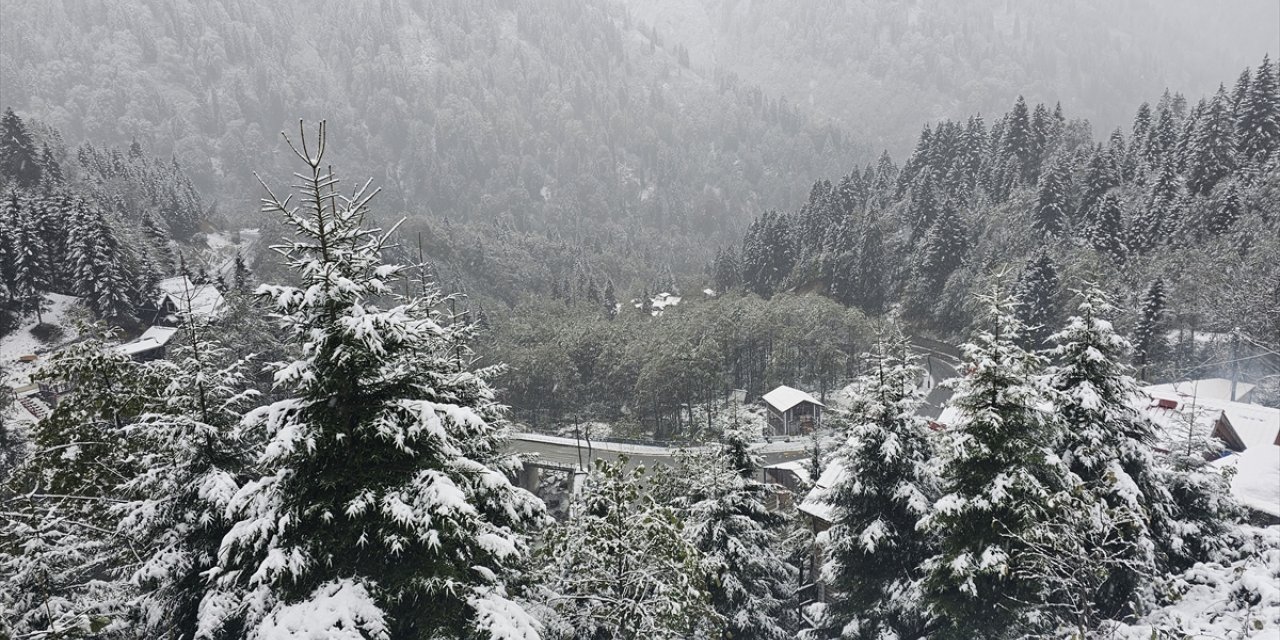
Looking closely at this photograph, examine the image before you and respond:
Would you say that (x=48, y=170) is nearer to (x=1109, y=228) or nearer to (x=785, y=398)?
(x=785, y=398)

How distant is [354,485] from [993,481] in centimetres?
1276

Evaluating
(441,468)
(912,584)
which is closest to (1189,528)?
(912,584)

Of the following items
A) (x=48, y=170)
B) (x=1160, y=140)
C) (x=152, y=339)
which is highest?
(x=48, y=170)

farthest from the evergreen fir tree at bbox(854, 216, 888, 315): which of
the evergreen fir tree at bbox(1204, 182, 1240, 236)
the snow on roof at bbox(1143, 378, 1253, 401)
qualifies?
the snow on roof at bbox(1143, 378, 1253, 401)

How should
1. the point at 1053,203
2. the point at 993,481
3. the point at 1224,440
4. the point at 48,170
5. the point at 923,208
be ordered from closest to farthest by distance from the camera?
the point at 993,481, the point at 1224,440, the point at 1053,203, the point at 48,170, the point at 923,208

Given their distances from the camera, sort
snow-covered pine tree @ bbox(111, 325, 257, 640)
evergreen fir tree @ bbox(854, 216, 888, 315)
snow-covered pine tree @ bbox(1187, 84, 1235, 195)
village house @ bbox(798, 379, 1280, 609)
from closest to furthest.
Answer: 1. snow-covered pine tree @ bbox(111, 325, 257, 640)
2. village house @ bbox(798, 379, 1280, 609)
3. snow-covered pine tree @ bbox(1187, 84, 1235, 195)
4. evergreen fir tree @ bbox(854, 216, 888, 315)

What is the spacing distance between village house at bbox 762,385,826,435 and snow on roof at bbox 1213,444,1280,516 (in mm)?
29082

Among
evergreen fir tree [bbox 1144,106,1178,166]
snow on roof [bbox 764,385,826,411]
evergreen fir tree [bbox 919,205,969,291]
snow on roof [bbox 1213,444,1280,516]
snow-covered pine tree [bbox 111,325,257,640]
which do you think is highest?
evergreen fir tree [bbox 1144,106,1178,166]

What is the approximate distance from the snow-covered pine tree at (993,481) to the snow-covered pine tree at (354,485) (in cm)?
1058

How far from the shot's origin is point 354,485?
24.2 ft

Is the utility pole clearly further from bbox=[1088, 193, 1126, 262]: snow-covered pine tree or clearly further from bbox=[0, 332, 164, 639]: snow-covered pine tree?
bbox=[0, 332, 164, 639]: snow-covered pine tree

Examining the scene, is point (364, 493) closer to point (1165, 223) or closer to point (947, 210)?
point (1165, 223)

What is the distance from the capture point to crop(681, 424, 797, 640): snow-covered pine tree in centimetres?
1650

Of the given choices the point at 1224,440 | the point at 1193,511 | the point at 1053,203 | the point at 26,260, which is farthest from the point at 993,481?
the point at 26,260
